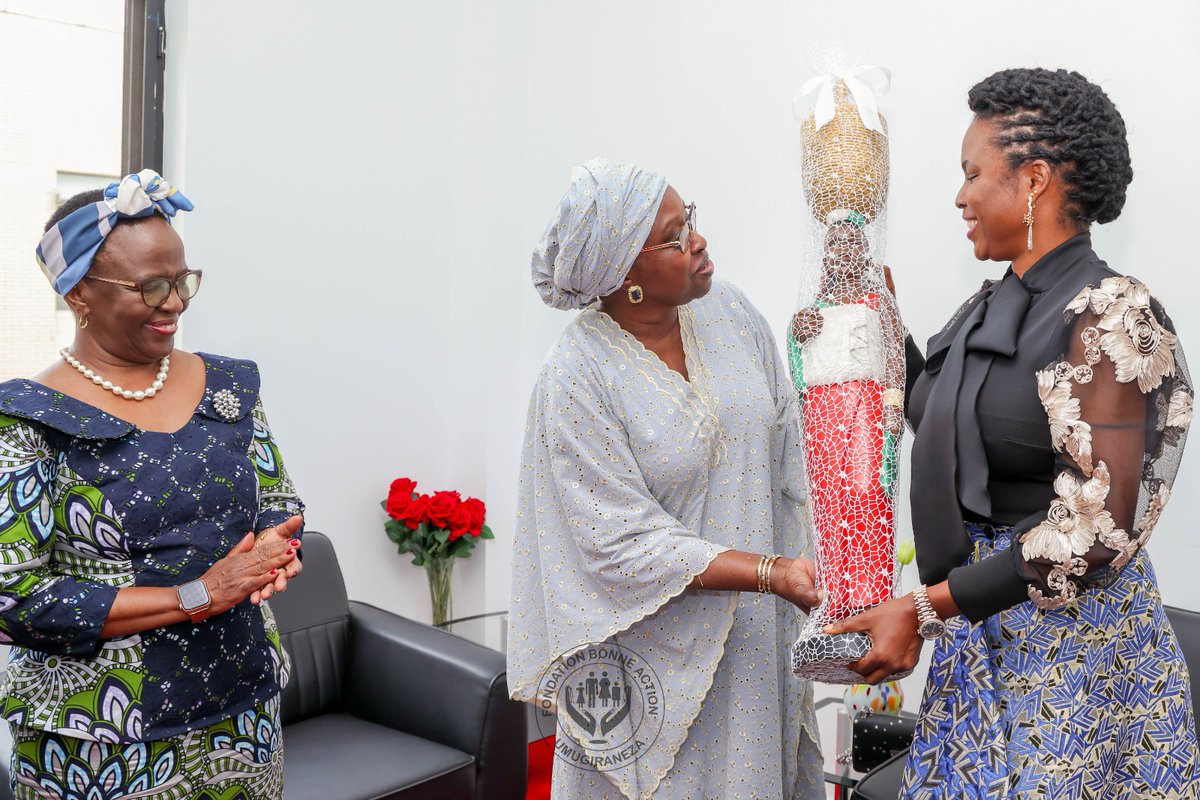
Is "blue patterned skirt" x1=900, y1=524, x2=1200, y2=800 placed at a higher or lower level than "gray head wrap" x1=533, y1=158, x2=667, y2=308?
lower

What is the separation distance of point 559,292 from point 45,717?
3.27ft

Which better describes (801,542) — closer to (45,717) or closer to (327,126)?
(45,717)

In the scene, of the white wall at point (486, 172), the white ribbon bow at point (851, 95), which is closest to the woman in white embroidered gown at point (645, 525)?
the white ribbon bow at point (851, 95)

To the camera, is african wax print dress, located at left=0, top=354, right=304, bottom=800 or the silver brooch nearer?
african wax print dress, located at left=0, top=354, right=304, bottom=800

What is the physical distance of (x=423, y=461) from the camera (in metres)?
4.05

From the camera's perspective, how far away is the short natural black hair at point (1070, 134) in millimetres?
1419

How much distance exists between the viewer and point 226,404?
1.75m

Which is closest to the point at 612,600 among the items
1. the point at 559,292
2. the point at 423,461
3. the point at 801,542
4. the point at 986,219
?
the point at 801,542

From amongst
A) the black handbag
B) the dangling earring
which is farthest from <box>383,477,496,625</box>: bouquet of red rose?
the dangling earring

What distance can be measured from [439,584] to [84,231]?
2.50 metres

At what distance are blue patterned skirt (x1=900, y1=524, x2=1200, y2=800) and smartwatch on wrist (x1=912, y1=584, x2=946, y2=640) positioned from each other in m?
0.10

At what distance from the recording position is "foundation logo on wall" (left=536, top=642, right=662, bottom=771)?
1.68 metres

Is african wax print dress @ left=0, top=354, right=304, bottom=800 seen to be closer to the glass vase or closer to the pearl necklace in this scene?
the pearl necklace

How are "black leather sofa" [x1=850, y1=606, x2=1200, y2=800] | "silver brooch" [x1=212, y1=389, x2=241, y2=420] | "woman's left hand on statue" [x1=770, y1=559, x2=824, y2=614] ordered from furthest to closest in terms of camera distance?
"black leather sofa" [x1=850, y1=606, x2=1200, y2=800]
"silver brooch" [x1=212, y1=389, x2=241, y2=420]
"woman's left hand on statue" [x1=770, y1=559, x2=824, y2=614]
